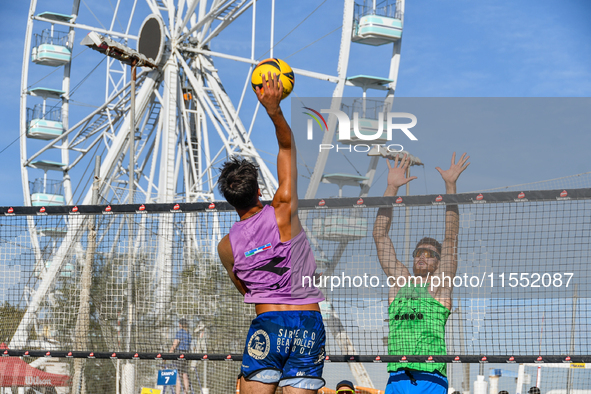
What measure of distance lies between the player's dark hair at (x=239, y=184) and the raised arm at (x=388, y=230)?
169cm

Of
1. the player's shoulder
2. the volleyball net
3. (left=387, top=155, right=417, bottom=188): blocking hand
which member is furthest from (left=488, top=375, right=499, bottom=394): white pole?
the player's shoulder

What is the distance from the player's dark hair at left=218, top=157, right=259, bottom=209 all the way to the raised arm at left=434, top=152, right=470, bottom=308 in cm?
200

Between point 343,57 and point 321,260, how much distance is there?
17152 millimetres

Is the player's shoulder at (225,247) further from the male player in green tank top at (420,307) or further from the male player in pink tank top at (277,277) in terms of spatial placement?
the male player in green tank top at (420,307)

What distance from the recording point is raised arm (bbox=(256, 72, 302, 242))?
398 cm

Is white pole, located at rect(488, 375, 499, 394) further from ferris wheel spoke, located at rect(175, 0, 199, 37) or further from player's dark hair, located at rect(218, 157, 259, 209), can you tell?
ferris wheel spoke, located at rect(175, 0, 199, 37)

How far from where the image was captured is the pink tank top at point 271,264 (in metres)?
4.03

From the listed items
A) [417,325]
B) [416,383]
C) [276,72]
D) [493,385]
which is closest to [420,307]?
[417,325]

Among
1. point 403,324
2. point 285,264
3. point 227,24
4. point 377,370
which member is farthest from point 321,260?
point 227,24

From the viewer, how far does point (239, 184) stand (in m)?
4.08

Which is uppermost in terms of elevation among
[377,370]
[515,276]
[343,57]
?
[343,57]

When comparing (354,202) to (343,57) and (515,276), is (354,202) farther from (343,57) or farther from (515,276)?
(343,57)

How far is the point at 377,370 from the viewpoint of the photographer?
41.9 ft

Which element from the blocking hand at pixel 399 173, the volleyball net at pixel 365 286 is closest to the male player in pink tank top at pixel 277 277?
the volleyball net at pixel 365 286
